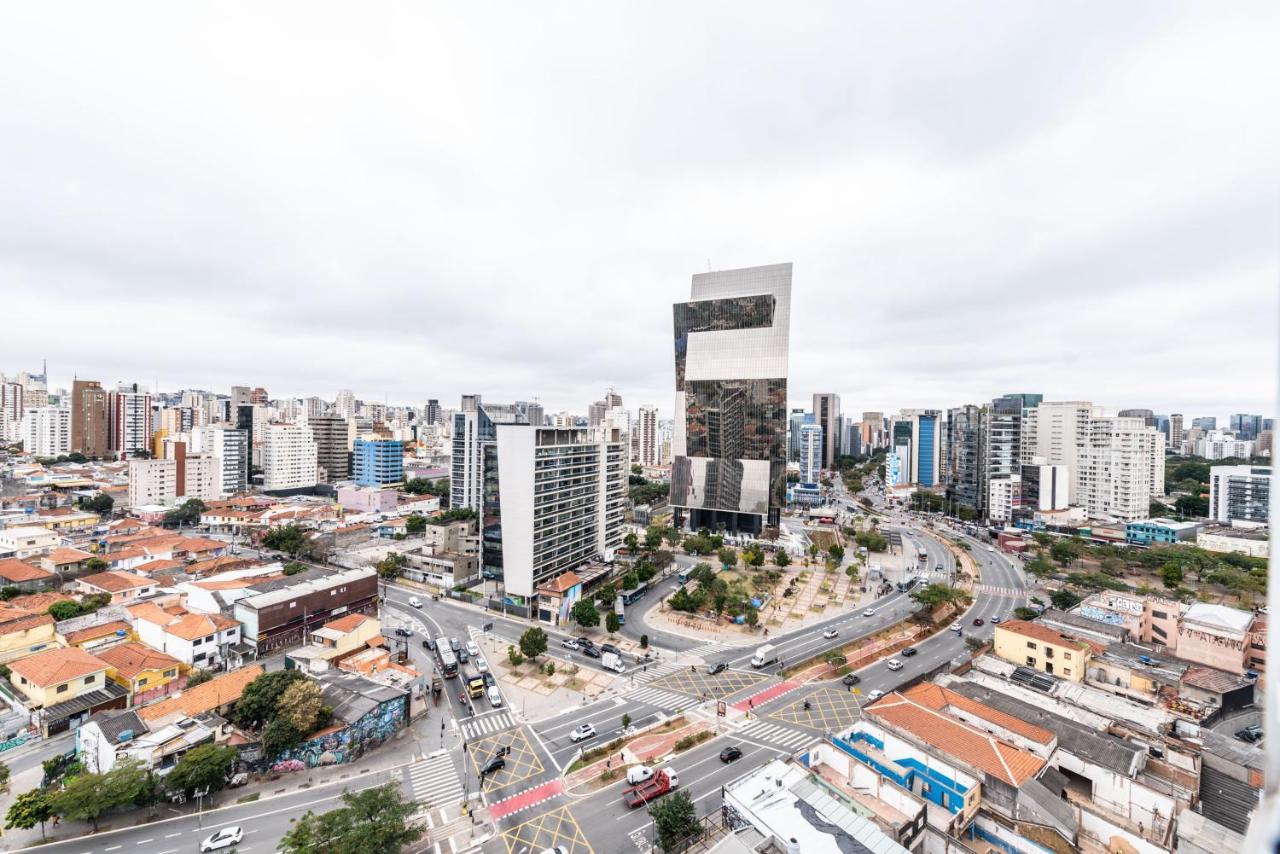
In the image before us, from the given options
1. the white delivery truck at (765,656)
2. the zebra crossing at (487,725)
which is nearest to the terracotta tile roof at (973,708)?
the white delivery truck at (765,656)

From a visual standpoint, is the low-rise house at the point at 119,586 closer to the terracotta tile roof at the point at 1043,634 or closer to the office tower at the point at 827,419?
the terracotta tile roof at the point at 1043,634

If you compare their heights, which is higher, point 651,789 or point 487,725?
point 651,789

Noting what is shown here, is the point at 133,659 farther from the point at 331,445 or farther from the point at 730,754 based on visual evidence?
the point at 331,445

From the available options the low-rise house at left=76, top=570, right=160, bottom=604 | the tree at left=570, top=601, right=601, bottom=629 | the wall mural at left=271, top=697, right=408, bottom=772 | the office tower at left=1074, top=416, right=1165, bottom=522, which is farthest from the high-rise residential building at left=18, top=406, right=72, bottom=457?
the office tower at left=1074, top=416, right=1165, bottom=522

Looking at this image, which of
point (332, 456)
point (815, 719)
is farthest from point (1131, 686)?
point (332, 456)

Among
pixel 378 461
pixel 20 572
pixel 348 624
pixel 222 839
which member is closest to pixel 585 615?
pixel 348 624

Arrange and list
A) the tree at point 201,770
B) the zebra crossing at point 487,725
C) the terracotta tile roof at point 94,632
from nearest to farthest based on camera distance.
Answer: the tree at point 201,770, the zebra crossing at point 487,725, the terracotta tile roof at point 94,632
